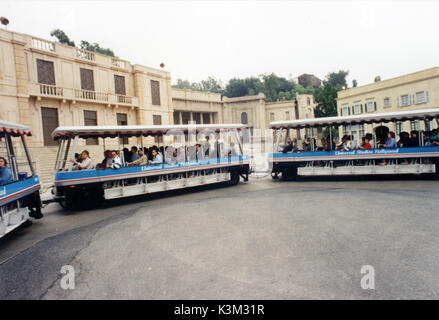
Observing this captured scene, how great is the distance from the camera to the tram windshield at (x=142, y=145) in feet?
29.3

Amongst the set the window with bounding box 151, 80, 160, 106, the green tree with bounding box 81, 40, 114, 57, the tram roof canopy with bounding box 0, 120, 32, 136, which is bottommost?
the tram roof canopy with bounding box 0, 120, 32, 136

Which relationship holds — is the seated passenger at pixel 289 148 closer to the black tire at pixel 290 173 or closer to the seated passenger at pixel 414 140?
the black tire at pixel 290 173

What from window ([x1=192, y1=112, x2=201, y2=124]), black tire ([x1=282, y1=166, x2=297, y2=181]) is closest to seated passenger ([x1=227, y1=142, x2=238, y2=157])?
black tire ([x1=282, y1=166, x2=297, y2=181])

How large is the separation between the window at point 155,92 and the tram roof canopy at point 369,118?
18.8 metres

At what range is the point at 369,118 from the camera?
39.1ft

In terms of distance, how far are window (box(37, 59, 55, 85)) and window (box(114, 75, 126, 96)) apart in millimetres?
5561

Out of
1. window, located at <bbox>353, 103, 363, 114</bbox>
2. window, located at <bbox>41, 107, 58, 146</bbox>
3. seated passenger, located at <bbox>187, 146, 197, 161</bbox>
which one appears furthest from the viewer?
window, located at <bbox>353, 103, 363, 114</bbox>

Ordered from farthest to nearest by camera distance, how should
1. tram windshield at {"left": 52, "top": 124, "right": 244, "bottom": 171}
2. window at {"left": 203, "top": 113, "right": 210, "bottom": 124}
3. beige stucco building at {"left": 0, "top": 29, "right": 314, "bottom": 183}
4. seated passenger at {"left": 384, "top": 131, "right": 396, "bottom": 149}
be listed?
window at {"left": 203, "top": 113, "right": 210, "bottom": 124}
beige stucco building at {"left": 0, "top": 29, "right": 314, "bottom": 183}
seated passenger at {"left": 384, "top": 131, "right": 396, "bottom": 149}
tram windshield at {"left": 52, "top": 124, "right": 244, "bottom": 171}

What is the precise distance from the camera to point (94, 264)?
432 centimetres

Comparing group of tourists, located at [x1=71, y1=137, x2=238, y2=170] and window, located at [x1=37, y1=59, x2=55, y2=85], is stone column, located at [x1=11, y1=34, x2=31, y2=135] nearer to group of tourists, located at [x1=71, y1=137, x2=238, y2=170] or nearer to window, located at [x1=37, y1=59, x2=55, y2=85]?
window, located at [x1=37, y1=59, x2=55, y2=85]

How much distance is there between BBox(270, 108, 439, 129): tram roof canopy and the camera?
38.0ft

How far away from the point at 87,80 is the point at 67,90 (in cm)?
233

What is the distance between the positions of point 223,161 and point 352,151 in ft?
19.3
